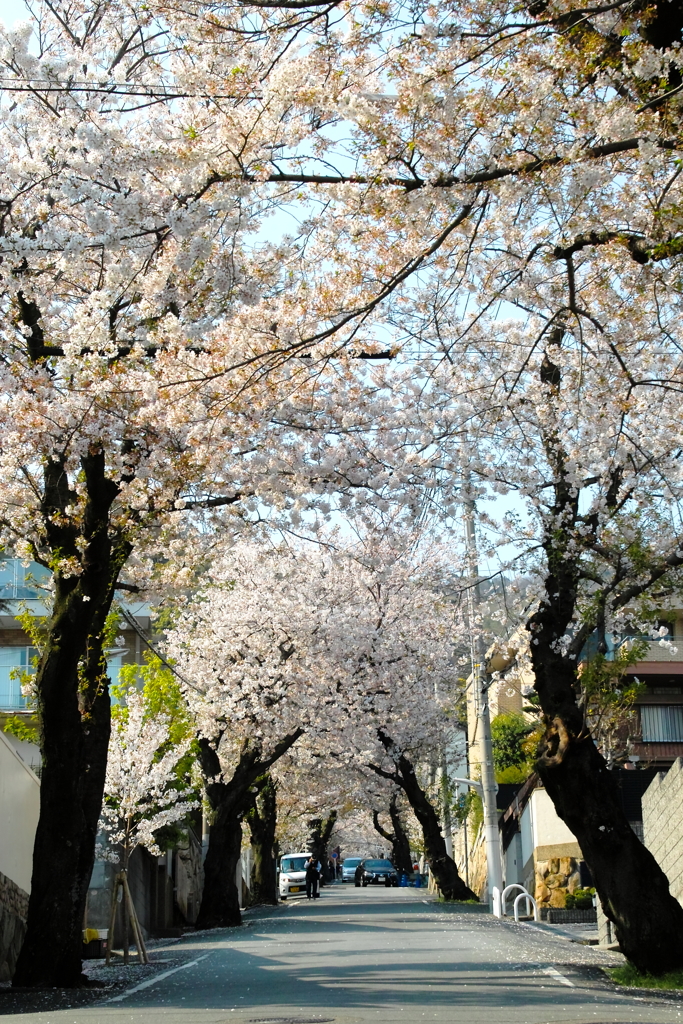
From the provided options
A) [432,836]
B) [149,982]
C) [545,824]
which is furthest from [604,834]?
[432,836]

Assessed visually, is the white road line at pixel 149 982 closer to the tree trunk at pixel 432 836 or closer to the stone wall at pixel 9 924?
the stone wall at pixel 9 924

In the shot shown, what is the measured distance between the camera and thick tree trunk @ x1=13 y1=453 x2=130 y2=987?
13109mm

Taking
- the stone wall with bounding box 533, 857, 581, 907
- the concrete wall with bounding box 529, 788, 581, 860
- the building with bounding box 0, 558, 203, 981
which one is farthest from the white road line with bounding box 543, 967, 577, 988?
the stone wall with bounding box 533, 857, 581, 907

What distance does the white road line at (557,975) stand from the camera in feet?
37.0

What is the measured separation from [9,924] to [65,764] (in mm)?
2759

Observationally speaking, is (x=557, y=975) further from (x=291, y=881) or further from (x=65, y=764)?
(x=291, y=881)

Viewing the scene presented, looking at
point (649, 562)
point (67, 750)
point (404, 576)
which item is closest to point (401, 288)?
point (649, 562)

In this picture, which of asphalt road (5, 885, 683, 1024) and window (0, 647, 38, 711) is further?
window (0, 647, 38, 711)

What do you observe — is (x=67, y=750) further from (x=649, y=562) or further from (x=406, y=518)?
(x=649, y=562)

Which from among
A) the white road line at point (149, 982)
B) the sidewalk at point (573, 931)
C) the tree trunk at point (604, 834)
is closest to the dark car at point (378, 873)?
the sidewalk at point (573, 931)

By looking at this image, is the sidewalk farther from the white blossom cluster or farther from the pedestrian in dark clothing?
the pedestrian in dark clothing

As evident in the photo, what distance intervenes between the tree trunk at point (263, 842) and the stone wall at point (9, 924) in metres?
25.3

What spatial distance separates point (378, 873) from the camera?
2761 inches

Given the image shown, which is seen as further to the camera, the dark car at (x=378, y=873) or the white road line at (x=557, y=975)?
the dark car at (x=378, y=873)
